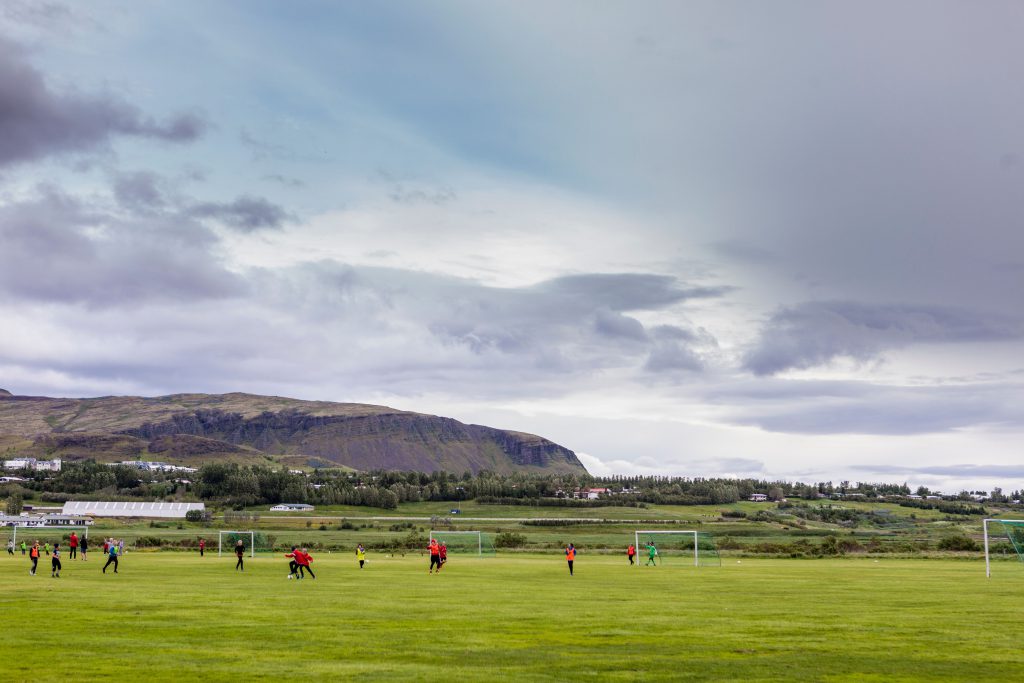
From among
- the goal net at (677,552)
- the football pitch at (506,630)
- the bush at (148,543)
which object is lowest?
the bush at (148,543)

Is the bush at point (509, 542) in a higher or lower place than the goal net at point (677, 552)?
lower

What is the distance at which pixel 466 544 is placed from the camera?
102 meters

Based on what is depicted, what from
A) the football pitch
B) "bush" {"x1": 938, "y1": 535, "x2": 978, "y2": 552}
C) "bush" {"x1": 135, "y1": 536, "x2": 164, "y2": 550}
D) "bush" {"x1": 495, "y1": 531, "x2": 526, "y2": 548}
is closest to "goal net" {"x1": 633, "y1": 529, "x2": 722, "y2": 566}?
"bush" {"x1": 495, "y1": 531, "x2": 526, "y2": 548}

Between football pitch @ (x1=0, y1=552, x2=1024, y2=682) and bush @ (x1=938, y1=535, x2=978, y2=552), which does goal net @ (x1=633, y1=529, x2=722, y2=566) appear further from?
bush @ (x1=938, y1=535, x2=978, y2=552)

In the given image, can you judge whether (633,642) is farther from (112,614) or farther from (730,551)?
(730,551)

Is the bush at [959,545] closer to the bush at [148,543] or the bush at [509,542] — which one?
the bush at [509,542]

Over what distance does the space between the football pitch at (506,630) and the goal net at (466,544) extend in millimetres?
44370

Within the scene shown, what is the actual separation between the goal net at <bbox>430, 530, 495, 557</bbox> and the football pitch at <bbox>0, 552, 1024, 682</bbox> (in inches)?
1747

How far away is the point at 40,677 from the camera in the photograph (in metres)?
19.8

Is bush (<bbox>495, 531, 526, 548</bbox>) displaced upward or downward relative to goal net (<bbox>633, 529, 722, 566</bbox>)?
downward

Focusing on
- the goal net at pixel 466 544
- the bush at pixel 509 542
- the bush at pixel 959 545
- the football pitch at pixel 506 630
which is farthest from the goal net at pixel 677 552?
the bush at pixel 959 545

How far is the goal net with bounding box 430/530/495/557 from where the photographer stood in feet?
310

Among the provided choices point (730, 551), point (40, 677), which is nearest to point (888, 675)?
point (40, 677)

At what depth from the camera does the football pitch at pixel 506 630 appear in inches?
842
